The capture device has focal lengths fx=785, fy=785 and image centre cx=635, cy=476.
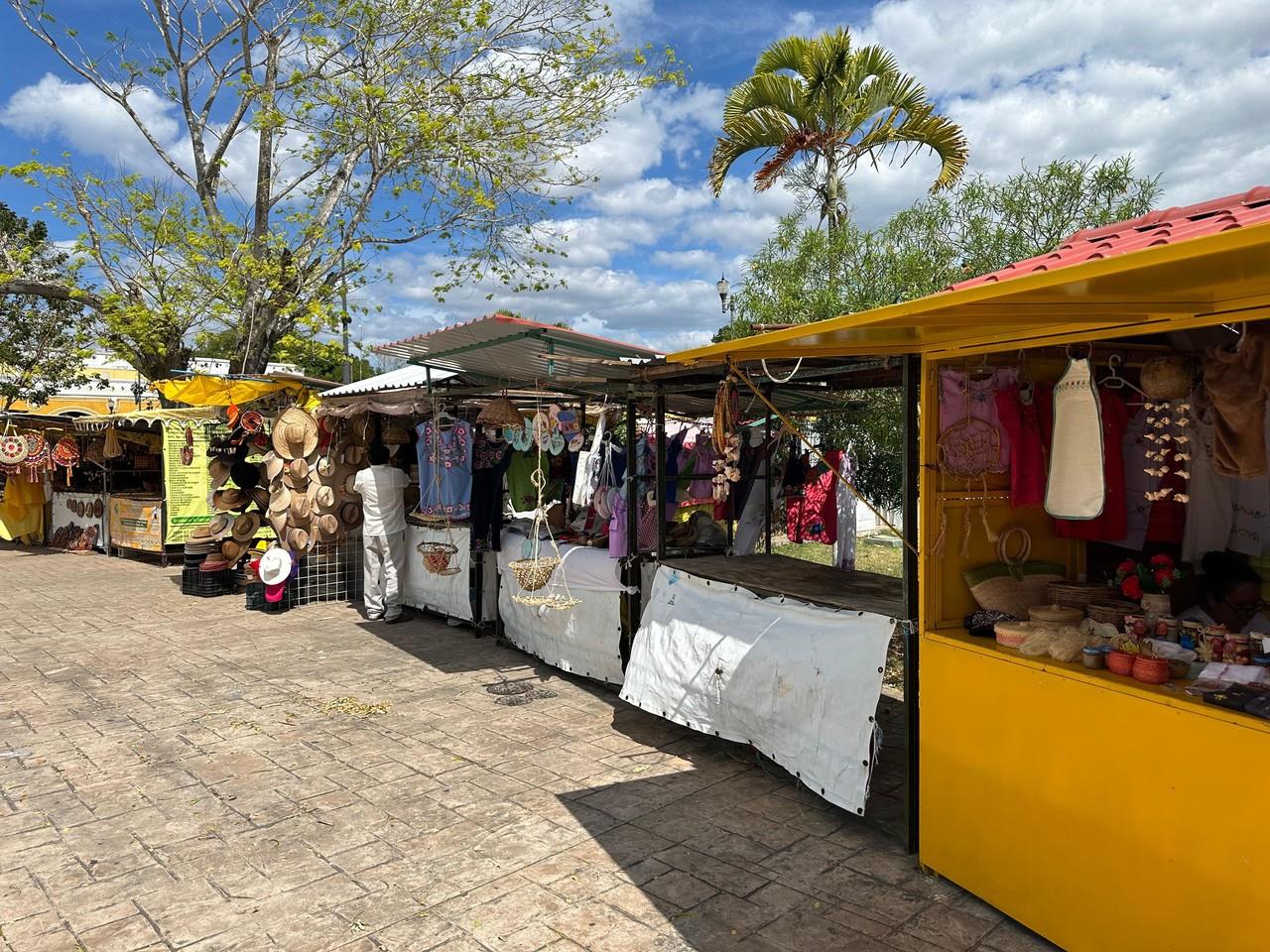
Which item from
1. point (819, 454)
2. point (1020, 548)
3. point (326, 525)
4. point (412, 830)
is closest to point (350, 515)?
point (326, 525)

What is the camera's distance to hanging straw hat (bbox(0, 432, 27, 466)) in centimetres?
1392

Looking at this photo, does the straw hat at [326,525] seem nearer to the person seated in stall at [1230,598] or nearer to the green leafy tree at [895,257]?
the green leafy tree at [895,257]

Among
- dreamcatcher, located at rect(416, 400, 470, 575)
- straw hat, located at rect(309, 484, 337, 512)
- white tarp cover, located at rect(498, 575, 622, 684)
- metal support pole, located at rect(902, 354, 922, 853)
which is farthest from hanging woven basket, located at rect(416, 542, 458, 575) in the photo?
metal support pole, located at rect(902, 354, 922, 853)

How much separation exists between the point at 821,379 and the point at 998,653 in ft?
10.4

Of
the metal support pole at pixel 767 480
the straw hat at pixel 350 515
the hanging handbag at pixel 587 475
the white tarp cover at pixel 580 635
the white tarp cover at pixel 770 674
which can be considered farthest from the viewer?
the straw hat at pixel 350 515

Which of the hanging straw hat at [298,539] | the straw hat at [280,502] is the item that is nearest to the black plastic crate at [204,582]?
the hanging straw hat at [298,539]

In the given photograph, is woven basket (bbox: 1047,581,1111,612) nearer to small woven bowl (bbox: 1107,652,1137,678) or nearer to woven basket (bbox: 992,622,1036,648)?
woven basket (bbox: 992,622,1036,648)

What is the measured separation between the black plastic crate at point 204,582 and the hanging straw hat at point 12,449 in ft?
18.7

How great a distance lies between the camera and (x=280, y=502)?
9.70 meters

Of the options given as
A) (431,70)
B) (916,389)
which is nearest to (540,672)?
(916,389)

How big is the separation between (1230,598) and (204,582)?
1158cm

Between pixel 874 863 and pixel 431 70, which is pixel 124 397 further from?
pixel 874 863

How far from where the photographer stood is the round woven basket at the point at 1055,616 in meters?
3.62

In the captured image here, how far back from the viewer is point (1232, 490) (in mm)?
4285
